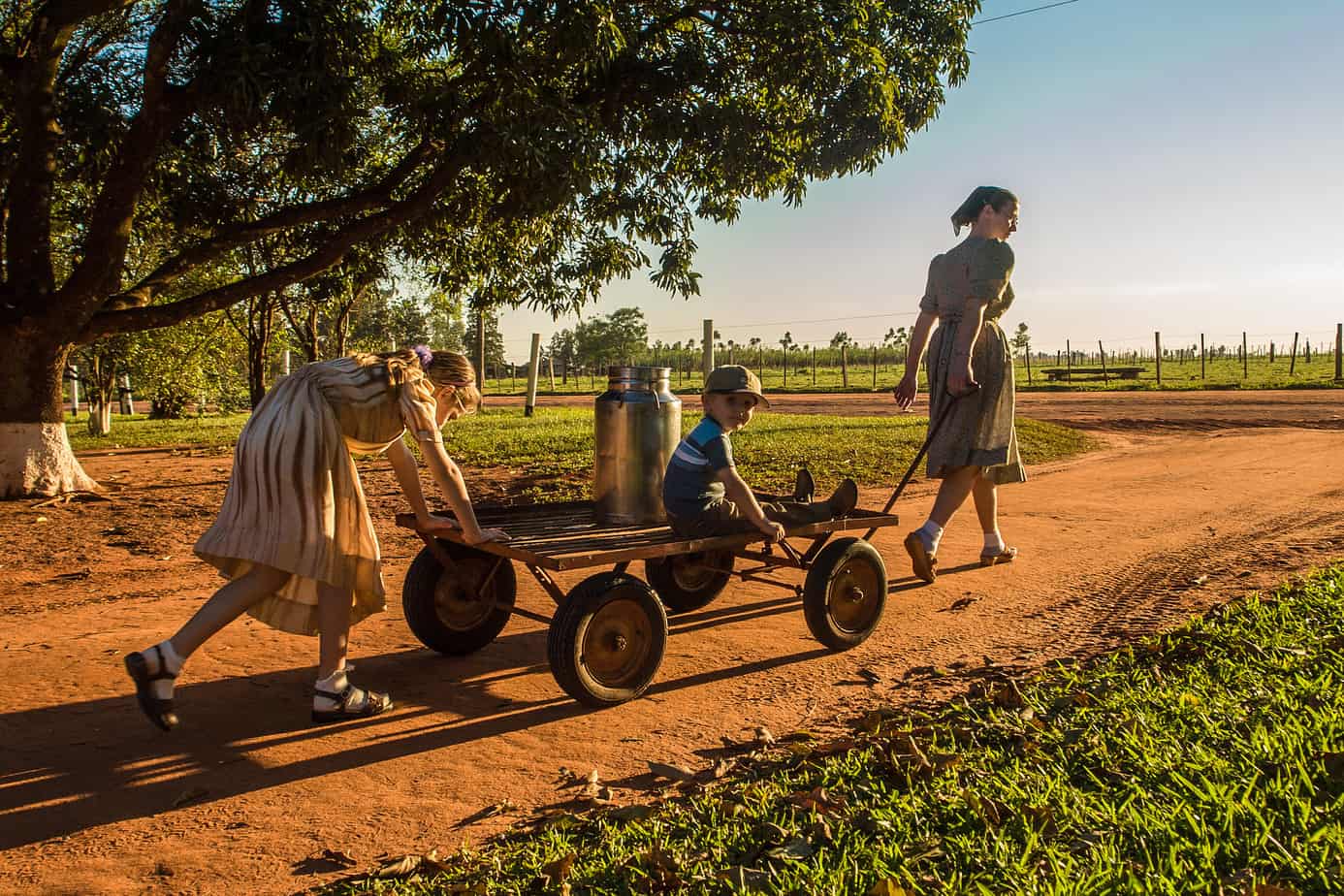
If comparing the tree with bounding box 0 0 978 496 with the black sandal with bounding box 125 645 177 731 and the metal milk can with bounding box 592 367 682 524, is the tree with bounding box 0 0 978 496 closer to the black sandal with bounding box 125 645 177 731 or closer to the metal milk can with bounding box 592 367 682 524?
the metal milk can with bounding box 592 367 682 524

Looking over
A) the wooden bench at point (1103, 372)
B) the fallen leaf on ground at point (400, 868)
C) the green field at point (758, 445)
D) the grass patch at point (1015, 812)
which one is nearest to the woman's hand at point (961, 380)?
the grass patch at point (1015, 812)

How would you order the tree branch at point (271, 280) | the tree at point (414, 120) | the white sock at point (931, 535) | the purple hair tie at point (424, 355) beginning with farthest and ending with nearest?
the tree branch at point (271, 280) < the tree at point (414, 120) < the white sock at point (931, 535) < the purple hair tie at point (424, 355)

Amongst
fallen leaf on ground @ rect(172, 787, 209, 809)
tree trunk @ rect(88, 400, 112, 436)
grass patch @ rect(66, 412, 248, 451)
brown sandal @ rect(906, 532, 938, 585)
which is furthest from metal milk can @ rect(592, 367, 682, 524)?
tree trunk @ rect(88, 400, 112, 436)

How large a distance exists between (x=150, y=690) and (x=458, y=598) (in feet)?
4.88

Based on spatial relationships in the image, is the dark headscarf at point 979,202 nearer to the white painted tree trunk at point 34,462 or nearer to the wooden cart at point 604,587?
the wooden cart at point 604,587

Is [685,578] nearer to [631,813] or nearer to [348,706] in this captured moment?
[348,706]

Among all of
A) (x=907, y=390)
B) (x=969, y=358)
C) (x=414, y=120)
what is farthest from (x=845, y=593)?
(x=414, y=120)

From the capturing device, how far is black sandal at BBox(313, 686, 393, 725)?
3912mm

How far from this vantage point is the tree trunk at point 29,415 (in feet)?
31.6

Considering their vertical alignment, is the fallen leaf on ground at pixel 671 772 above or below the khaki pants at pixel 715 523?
below

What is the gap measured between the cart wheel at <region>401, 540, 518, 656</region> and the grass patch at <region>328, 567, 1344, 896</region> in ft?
5.90

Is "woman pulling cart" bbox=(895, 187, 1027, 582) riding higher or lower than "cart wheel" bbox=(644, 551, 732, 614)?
higher

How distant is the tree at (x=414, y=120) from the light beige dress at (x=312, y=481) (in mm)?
4877

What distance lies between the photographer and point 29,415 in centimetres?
974
